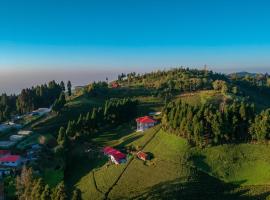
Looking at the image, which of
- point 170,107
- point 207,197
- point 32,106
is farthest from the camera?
point 32,106

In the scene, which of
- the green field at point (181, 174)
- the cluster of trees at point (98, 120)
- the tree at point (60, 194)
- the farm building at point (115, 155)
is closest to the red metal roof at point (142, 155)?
the green field at point (181, 174)

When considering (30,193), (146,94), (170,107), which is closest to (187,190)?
(30,193)

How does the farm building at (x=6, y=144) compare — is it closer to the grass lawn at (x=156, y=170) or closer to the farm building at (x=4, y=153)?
the farm building at (x=4, y=153)

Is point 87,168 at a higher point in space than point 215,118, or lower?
lower

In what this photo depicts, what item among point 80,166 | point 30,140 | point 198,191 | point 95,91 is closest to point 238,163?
point 198,191

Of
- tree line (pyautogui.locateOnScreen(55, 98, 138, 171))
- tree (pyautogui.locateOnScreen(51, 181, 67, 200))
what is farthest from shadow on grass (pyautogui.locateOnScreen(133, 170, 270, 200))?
tree line (pyautogui.locateOnScreen(55, 98, 138, 171))

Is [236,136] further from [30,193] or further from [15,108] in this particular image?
[15,108]
